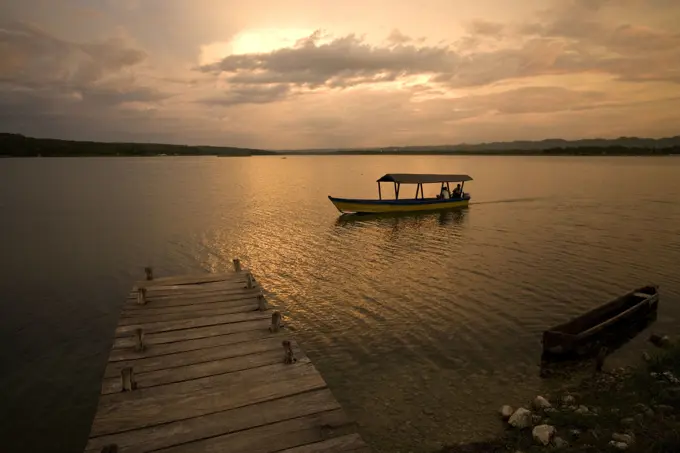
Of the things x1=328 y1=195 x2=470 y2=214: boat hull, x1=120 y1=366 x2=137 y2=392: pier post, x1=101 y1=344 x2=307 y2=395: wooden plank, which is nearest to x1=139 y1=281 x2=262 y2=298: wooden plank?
x1=101 y1=344 x2=307 y2=395: wooden plank

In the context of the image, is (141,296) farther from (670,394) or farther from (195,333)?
(670,394)

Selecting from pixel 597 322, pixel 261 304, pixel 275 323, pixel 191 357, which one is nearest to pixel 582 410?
pixel 597 322

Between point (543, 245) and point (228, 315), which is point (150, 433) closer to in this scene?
point (228, 315)

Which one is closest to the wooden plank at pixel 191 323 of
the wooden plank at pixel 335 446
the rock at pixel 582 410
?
the wooden plank at pixel 335 446

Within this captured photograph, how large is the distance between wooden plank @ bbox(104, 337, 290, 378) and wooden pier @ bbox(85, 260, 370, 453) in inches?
0.8

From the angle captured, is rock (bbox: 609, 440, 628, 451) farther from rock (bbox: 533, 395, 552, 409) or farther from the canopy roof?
the canopy roof

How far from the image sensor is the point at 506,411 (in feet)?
31.8

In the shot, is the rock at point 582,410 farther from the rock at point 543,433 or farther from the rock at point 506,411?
the rock at point 506,411

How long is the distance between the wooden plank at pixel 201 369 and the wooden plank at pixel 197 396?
0.17m

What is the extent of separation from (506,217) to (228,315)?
36004mm

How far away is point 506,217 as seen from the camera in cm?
4097

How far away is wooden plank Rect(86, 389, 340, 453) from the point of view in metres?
6.16

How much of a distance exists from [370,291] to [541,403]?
964 cm

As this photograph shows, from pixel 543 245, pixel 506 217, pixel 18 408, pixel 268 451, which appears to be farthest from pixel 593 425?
pixel 506 217
